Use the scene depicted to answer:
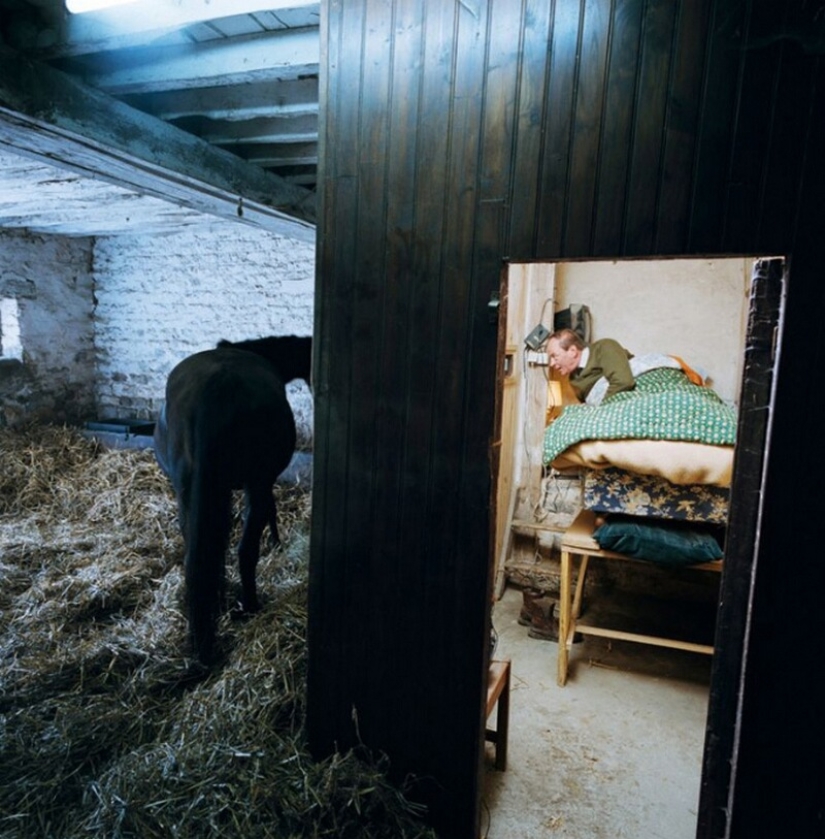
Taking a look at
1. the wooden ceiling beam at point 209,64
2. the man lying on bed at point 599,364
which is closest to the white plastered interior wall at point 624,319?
the man lying on bed at point 599,364

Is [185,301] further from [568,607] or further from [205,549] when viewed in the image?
[568,607]

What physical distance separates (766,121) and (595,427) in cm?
162

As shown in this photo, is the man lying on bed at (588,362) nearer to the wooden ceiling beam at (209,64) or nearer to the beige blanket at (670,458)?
the beige blanket at (670,458)

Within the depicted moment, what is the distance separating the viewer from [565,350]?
356 cm

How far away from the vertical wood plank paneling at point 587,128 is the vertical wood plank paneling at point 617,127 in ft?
0.05

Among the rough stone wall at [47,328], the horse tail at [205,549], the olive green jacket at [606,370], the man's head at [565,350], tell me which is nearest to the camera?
the horse tail at [205,549]

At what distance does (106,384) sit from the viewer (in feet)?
20.1

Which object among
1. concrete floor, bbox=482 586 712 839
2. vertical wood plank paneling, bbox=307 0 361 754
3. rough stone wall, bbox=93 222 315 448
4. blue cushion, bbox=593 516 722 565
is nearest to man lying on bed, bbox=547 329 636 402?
blue cushion, bbox=593 516 722 565

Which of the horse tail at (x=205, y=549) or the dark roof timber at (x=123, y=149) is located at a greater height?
the dark roof timber at (x=123, y=149)

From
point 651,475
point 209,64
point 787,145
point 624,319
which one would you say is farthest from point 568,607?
point 209,64

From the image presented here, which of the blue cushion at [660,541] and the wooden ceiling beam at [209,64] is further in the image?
the blue cushion at [660,541]

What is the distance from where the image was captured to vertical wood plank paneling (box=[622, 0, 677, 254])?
1.36 meters

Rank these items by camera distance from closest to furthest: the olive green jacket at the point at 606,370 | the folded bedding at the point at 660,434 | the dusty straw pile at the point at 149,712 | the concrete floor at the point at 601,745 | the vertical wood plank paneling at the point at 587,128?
the vertical wood plank paneling at the point at 587,128, the dusty straw pile at the point at 149,712, the concrete floor at the point at 601,745, the folded bedding at the point at 660,434, the olive green jacket at the point at 606,370

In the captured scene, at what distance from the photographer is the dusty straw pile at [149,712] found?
1.78 metres
